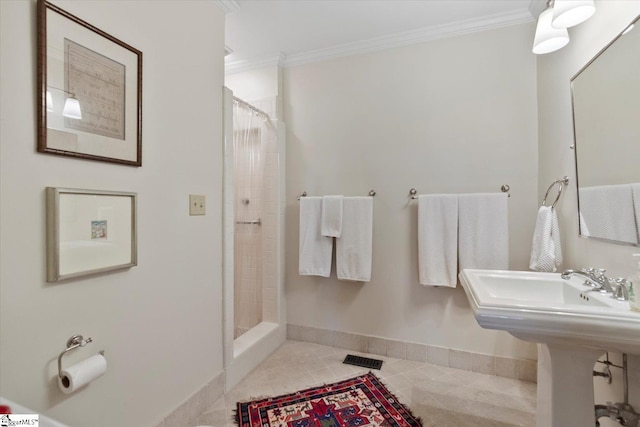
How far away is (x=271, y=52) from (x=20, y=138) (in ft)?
6.31

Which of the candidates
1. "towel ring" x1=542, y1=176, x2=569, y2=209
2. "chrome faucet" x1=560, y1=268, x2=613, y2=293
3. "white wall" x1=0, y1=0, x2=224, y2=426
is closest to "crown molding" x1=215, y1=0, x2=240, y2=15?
"white wall" x1=0, y1=0, x2=224, y2=426

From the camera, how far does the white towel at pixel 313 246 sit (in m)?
2.27

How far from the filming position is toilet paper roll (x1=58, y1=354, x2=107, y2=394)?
946mm

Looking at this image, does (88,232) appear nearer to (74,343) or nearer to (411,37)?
Answer: (74,343)

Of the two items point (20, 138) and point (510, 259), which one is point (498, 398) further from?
point (20, 138)

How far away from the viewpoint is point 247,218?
91.0 inches

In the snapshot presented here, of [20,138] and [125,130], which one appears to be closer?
[20,138]

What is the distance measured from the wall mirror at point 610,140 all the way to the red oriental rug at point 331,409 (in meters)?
1.32

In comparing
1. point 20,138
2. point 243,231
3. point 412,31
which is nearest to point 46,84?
point 20,138

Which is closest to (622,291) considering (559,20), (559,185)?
(559,185)

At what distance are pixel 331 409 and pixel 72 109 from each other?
1.84m

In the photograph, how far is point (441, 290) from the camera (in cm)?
206

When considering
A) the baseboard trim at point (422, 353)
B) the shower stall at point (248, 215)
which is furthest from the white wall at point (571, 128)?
the shower stall at point (248, 215)

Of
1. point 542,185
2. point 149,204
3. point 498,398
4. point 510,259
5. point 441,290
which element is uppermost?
point 542,185
